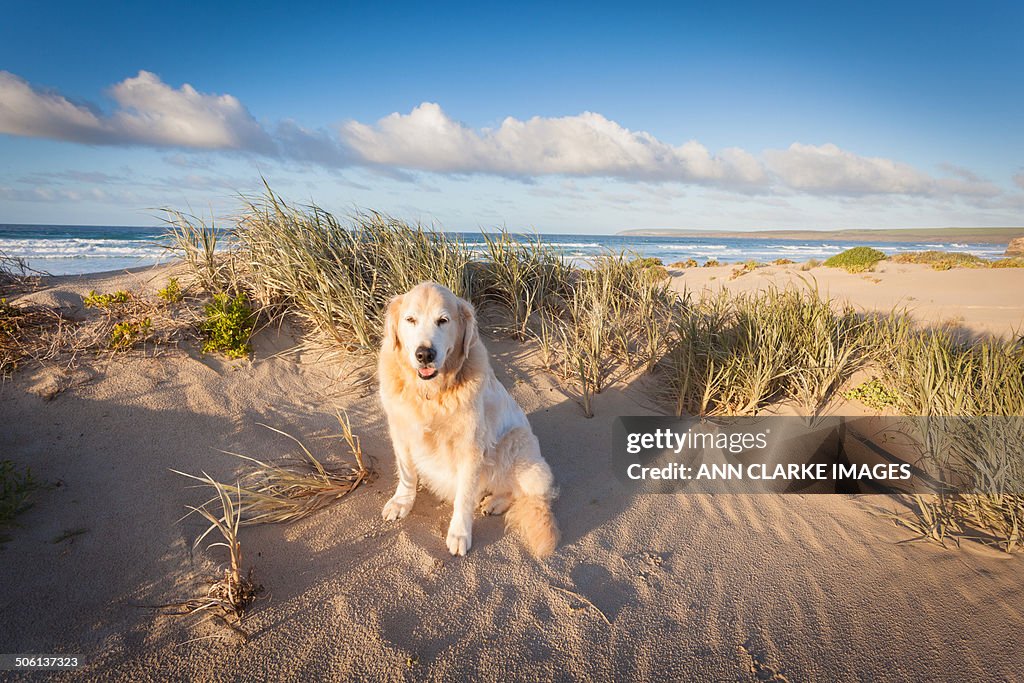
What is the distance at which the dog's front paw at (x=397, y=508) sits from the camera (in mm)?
3279

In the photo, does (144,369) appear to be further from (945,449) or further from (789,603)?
(945,449)

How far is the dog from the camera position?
2773 mm

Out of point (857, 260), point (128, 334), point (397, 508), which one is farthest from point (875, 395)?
point (857, 260)

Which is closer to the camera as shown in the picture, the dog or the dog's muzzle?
the dog's muzzle

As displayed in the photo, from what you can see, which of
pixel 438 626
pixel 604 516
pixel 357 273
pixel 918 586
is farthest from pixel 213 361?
pixel 918 586

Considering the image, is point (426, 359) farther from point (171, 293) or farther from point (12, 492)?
point (171, 293)

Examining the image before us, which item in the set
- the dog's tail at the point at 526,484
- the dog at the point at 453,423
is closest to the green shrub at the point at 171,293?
the dog at the point at 453,423

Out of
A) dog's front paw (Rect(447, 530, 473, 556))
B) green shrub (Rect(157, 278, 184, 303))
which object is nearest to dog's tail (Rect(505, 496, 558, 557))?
dog's front paw (Rect(447, 530, 473, 556))

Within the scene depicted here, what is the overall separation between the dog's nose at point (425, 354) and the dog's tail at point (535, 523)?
1323 millimetres

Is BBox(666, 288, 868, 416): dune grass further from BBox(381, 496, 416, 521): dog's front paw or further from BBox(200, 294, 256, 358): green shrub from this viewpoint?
BBox(200, 294, 256, 358): green shrub

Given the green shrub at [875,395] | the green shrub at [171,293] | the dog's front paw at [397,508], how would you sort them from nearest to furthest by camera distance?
the dog's front paw at [397,508] → the green shrub at [875,395] → the green shrub at [171,293]

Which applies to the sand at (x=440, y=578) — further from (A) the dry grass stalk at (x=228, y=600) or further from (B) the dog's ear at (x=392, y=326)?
(B) the dog's ear at (x=392, y=326)

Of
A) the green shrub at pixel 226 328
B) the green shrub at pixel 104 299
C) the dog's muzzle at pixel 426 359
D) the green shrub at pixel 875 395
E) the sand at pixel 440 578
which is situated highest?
the dog's muzzle at pixel 426 359

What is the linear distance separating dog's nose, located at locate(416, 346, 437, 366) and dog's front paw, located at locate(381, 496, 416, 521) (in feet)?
4.14
